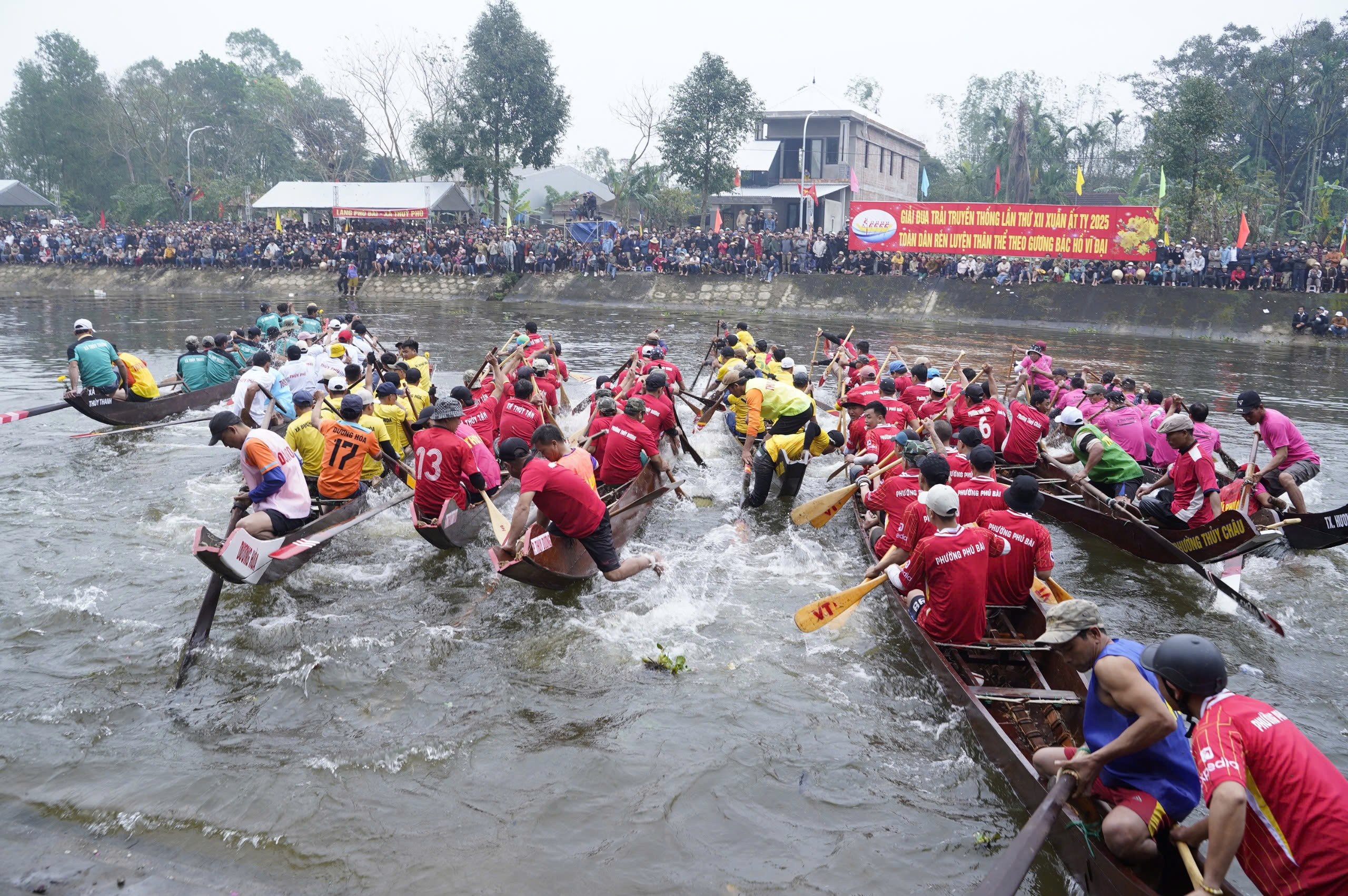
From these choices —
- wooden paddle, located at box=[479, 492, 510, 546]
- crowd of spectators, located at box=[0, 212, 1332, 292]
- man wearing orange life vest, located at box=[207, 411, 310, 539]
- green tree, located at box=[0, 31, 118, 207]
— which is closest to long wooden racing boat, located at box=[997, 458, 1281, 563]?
wooden paddle, located at box=[479, 492, 510, 546]

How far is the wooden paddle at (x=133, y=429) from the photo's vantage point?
12.8 metres

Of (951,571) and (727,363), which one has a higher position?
(727,363)

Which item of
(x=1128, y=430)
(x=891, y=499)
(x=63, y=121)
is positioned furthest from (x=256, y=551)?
(x=63, y=121)

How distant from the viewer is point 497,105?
1516 inches

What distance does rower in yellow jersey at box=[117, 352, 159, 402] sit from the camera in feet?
45.2

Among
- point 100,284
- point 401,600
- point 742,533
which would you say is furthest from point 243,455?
point 100,284

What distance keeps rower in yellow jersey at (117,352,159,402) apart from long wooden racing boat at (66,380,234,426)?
0.09m

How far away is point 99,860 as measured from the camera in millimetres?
4926

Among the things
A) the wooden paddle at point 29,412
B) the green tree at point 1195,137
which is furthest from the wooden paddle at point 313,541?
the green tree at point 1195,137

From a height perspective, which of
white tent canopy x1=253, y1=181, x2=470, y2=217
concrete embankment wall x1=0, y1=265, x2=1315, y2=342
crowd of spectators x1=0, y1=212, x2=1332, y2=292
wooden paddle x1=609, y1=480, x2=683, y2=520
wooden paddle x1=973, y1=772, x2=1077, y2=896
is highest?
white tent canopy x1=253, y1=181, x2=470, y2=217

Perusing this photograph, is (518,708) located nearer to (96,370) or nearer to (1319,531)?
(1319,531)

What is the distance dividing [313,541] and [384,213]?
34.9 metres

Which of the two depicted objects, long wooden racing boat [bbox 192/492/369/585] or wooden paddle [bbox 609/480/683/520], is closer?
long wooden racing boat [bbox 192/492/369/585]

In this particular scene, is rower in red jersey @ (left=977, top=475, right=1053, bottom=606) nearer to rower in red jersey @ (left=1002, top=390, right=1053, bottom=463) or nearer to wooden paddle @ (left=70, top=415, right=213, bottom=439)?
rower in red jersey @ (left=1002, top=390, right=1053, bottom=463)
